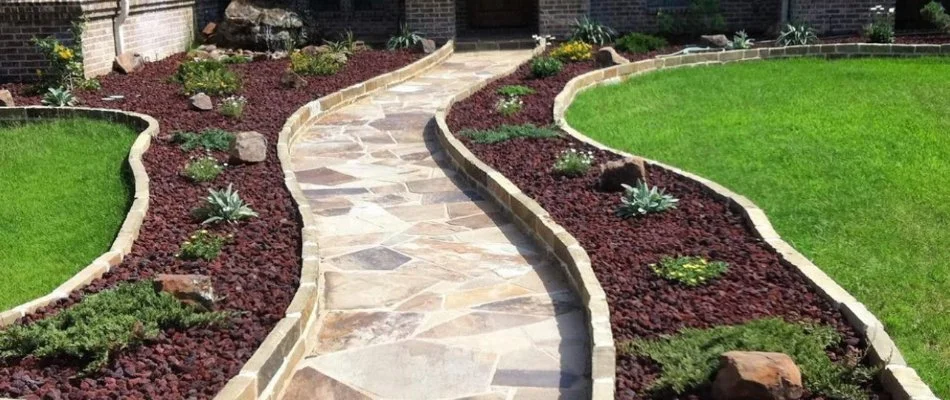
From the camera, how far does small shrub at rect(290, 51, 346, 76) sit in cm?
1398

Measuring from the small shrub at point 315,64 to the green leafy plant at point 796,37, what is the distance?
24.7 ft

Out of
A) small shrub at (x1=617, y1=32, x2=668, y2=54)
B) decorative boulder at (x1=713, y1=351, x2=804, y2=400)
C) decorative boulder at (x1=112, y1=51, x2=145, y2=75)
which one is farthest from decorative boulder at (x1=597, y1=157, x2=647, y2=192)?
decorative boulder at (x1=112, y1=51, x2=145, y2=75)

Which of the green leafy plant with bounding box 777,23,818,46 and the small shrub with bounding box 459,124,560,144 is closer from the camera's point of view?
the small shrub with bounding box 459,124,560,144

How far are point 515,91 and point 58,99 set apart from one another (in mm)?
5648

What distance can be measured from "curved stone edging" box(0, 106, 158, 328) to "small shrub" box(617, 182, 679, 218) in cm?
366

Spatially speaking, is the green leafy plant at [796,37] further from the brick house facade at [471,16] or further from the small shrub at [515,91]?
the small shrub at [515,91]

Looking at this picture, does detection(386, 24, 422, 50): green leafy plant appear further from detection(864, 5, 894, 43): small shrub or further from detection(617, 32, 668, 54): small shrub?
detection(864, 5, 894, 43): small shrub

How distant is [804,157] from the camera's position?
912 centimetres

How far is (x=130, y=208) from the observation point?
7.83 m

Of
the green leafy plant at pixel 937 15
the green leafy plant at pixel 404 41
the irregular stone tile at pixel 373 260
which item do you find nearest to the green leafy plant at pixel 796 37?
the green leafy plant at pixel 937 15

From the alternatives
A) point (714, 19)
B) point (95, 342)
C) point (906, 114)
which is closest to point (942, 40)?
point (714, 19)

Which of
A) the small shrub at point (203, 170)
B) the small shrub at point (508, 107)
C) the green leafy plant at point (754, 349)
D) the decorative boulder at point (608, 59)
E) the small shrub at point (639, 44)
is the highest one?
the small shrub at point (639, 44)

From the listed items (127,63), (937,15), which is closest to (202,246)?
(127,63)

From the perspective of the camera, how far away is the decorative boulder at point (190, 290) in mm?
5566
